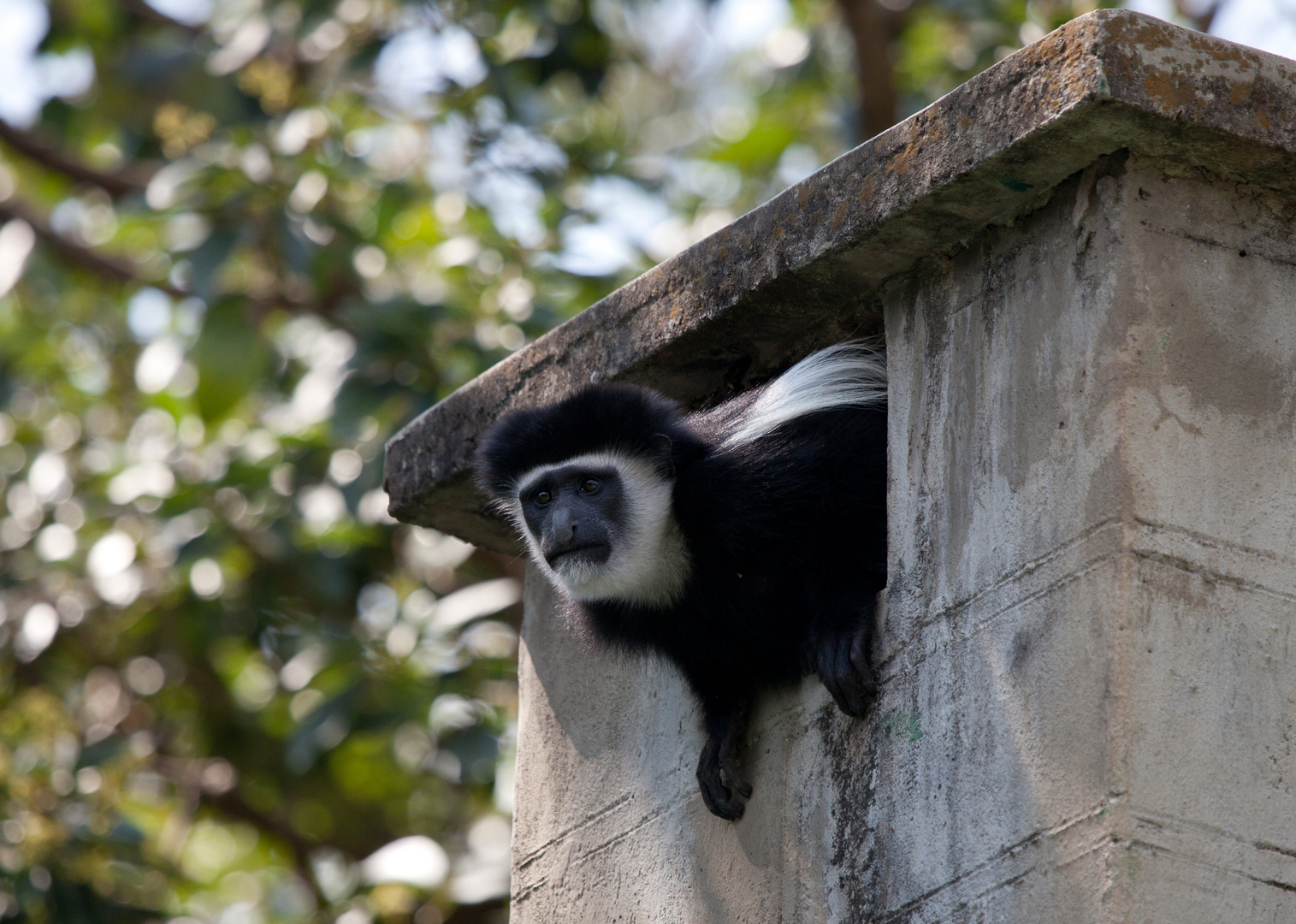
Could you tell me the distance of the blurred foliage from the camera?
4.62 m

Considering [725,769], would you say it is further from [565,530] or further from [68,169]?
[68,169]

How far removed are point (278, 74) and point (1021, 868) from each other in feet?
13.8

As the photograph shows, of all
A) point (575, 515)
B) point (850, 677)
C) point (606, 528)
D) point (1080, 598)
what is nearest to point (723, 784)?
point (850, 677)

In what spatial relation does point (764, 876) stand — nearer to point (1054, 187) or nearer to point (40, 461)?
point (1054, 187)

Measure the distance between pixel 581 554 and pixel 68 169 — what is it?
149 inches

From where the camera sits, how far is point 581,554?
2822mm

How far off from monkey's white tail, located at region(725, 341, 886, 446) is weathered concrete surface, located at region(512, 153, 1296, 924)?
182 millimetres

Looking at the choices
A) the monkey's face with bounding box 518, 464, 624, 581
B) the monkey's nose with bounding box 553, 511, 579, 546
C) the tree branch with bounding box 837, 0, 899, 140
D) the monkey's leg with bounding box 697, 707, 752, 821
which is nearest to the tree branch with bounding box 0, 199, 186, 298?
the tree branch with bounding box 837, 0, 899, 140

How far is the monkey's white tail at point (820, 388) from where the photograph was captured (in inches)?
98.3

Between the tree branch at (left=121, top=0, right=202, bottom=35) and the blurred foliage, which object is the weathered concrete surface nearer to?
the blurred foliage

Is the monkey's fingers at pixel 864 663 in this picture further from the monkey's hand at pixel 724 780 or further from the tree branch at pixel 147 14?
the tree branch at pixel 147 14

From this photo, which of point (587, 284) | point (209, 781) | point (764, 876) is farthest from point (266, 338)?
point (764, 876)

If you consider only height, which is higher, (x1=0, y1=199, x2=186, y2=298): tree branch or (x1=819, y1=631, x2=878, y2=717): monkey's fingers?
(x1=0, y1=199, x2=186, y2=298): tree branch

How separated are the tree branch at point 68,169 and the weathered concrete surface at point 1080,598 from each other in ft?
13.5
